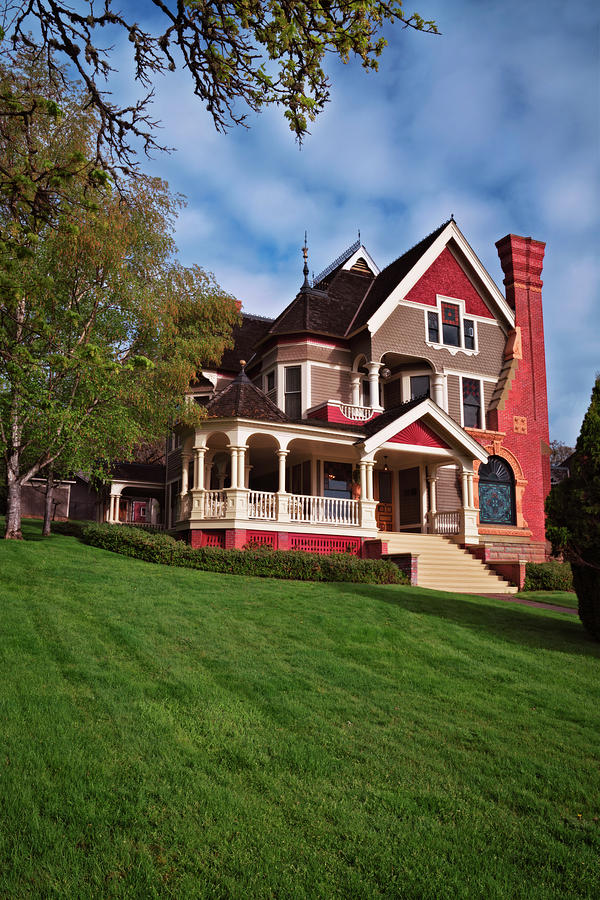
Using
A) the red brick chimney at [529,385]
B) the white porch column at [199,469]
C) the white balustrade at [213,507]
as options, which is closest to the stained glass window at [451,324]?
the red brick chimney at [529,385]

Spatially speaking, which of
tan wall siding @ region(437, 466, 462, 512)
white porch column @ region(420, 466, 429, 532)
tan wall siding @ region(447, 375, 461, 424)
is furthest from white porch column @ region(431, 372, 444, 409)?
white porch column @ region(420, 466, 429, 532)

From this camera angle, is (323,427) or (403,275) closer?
(323,427)

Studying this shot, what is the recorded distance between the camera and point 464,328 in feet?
90.2

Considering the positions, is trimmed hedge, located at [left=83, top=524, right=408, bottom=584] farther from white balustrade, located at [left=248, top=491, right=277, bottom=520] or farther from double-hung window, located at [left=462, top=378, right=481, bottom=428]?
double-hung window, located at [left=462, top=378, right=481, bottom=428]

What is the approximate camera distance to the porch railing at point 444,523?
78.3 feet

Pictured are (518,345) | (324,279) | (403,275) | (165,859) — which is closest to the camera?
(165,859)

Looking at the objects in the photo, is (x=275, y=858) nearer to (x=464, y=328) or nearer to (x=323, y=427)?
(x=323, y=427)

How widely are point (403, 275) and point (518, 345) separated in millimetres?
5908

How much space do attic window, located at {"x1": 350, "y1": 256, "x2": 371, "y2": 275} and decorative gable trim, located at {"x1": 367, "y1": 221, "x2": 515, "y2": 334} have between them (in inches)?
196

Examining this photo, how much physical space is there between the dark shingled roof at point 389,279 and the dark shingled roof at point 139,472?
1179 cm

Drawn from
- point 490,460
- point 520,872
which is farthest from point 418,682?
point 490,460

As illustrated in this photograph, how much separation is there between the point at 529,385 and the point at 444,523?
8.13 meters

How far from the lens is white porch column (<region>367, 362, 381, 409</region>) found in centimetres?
2492

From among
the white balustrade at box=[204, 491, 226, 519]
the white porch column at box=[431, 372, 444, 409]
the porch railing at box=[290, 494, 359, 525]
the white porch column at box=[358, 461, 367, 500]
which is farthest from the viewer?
the white porch column at box=[431, 372, 444, 409]
